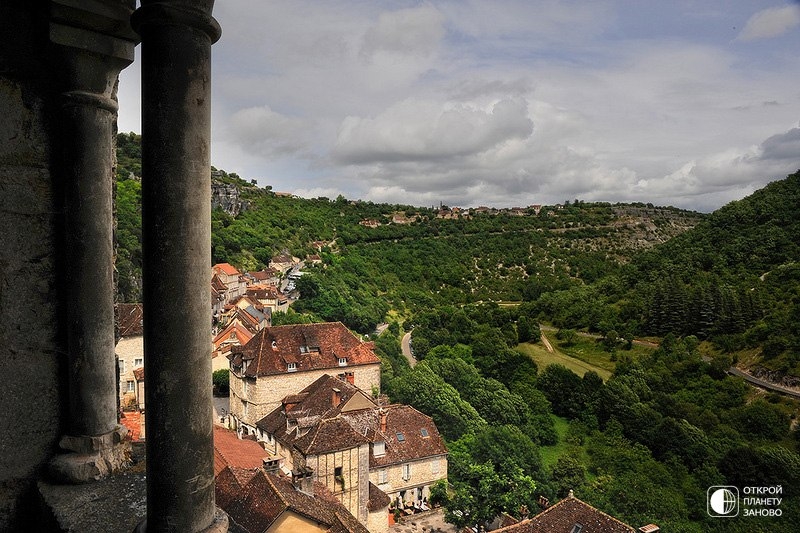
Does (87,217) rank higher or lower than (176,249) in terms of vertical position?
higher

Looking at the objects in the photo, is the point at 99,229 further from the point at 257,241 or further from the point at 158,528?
the point at 257,241

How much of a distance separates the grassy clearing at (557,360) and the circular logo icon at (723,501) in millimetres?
19857

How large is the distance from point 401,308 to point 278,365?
45.9m

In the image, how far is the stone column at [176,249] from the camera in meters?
2.87

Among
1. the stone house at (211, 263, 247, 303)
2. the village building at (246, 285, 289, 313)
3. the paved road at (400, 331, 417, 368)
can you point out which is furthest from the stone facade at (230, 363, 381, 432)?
the stone house at (211, 263, 247, 303)

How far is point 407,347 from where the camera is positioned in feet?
193

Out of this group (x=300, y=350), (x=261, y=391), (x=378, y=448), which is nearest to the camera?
(x=378, y=448)

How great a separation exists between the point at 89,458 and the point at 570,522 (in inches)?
727

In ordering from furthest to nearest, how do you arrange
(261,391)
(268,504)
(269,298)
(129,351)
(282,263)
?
1. (282,263)
2. (269,298)
3. (129,351)
4. (261,391)
5. (268,504)

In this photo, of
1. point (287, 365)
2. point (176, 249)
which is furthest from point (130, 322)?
point (176, 249)

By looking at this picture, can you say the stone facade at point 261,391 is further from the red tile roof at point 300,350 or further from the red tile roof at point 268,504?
the red tile roof at point 268,504

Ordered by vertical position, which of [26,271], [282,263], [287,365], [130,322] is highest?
[26,271]

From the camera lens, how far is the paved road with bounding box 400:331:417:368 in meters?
54.5

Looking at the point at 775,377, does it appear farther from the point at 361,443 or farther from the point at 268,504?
the point at 268,504
